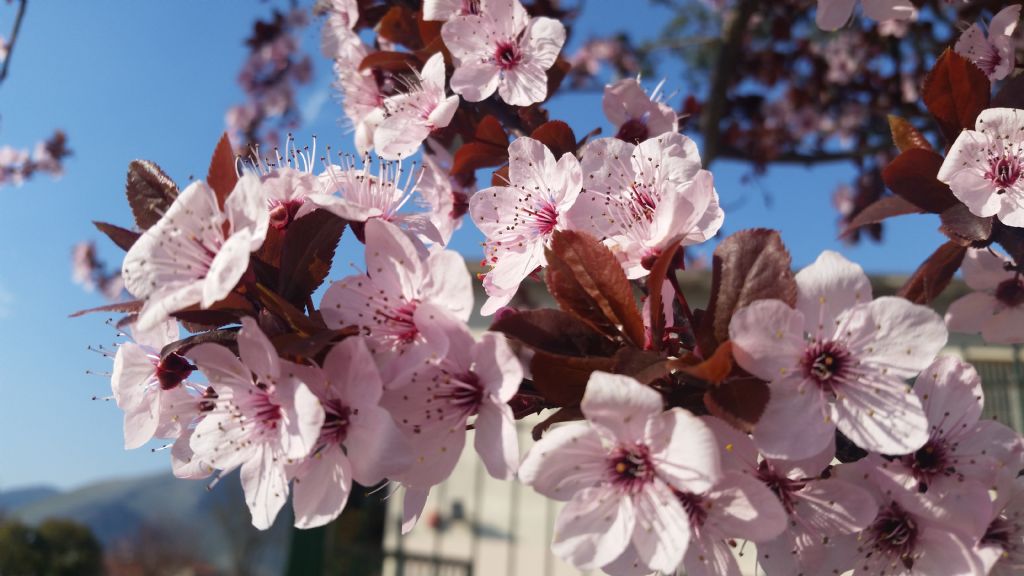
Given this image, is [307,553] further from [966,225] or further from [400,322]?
[966,225]

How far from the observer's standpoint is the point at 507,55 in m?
1.13

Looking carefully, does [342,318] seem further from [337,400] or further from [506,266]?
[506,266]

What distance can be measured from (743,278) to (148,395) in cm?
67

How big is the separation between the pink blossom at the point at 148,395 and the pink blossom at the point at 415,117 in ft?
1.43

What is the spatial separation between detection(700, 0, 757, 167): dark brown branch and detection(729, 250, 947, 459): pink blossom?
2429 millimetres

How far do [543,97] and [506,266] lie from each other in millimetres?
343

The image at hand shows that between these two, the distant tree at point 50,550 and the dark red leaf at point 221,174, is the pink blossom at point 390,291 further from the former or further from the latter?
the distant tree at point 50,550

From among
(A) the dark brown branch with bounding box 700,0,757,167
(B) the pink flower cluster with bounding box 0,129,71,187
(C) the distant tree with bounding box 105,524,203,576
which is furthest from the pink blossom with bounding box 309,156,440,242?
(C) the distant tree with bounding box 105,524,203,576

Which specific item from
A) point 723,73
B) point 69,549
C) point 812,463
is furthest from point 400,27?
point 69,549

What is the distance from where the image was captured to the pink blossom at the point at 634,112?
113cm

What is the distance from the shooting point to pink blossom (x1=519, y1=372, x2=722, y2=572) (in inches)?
23.4

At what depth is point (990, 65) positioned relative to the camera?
1.17m

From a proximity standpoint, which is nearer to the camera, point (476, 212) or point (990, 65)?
point (476, 212)

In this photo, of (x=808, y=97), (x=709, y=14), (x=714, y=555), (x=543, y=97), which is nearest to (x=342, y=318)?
(x=714, y=555)
